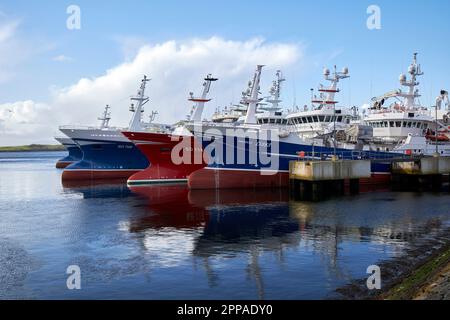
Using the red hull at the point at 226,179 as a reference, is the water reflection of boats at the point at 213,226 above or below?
below

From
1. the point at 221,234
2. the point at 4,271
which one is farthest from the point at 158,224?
the point at 4,271

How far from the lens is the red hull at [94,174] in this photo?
52.1m

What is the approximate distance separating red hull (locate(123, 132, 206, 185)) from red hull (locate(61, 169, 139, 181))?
10.7m

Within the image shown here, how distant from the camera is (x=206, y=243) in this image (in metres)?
18.8

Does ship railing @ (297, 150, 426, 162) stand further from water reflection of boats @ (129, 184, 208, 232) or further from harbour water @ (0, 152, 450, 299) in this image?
water reflection of boats @ (129, 184, 208, 232)

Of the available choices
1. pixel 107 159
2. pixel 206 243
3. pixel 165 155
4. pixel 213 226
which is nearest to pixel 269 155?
pixel 165 155

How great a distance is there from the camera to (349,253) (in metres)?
16.7

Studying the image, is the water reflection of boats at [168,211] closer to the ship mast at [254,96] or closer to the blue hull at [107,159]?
the ship mast at [254,96]

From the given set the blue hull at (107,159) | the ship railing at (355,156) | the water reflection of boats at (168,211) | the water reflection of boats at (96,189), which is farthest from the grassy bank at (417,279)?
the blue hull at (107,159)

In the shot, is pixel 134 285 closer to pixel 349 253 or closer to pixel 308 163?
pixel 349 253

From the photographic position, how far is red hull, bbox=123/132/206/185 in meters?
39.0

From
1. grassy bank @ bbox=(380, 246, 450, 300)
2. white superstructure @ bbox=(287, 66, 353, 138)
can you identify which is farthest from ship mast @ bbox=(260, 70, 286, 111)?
grassy bank @ bbox=(380, 246, 450, 300)

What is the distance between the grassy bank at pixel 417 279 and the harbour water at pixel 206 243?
60.9 inches
